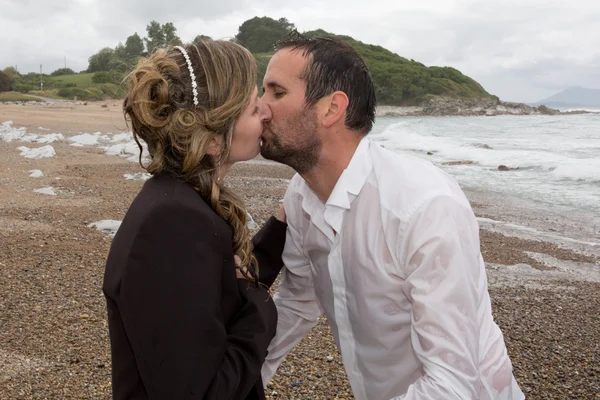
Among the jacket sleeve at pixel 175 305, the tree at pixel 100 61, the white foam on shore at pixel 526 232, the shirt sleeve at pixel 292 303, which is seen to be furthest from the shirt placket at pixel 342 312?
the tree at pixel 100 61

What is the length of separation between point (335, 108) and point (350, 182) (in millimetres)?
525

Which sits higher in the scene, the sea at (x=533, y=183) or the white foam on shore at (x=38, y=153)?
the white foam on shore at (x=38, y=153)

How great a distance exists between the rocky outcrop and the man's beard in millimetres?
102800

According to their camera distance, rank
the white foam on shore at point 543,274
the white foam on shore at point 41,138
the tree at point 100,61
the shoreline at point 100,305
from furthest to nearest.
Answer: the tree at point 100,61
the white foam on shore at point 41,138
the white foam on shore at point 543,274
the shoreline at point 100,305

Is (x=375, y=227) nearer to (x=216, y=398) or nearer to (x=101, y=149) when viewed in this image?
(x=216, y=398)

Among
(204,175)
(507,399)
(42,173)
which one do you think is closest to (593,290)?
(507,399)

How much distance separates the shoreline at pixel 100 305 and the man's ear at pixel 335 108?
261 cm

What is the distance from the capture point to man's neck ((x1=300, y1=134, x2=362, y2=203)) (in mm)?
2887

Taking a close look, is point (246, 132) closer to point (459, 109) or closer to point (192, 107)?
point (192, 107)

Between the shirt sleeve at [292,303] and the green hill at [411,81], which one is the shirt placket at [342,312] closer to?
the shirt sleeve at [292,303]

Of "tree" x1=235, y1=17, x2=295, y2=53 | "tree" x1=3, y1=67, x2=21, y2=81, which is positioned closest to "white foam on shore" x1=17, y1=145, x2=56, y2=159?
"tree" x1=3, y1=67, x2=21, y2=81

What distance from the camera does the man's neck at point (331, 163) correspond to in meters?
2.89

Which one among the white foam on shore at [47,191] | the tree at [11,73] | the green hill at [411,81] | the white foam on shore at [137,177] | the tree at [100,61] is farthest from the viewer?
the green hill at [411,81]

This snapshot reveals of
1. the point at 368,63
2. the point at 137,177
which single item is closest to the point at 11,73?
the point at 368,63
